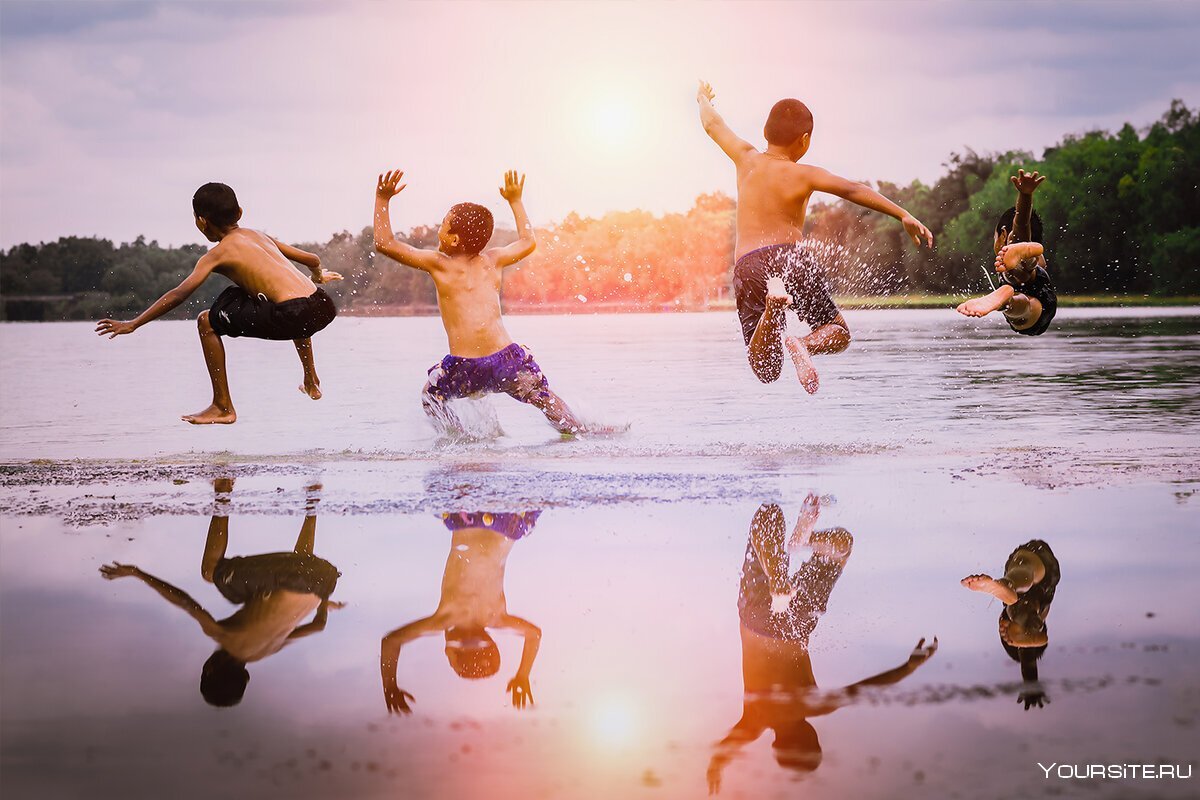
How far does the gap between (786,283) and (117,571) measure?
4.56m

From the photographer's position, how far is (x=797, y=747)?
2967 millimetres

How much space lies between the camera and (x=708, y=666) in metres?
3.55

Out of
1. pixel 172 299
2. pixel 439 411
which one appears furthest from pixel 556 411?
pixel 172 299

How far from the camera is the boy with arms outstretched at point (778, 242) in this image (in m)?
8.18

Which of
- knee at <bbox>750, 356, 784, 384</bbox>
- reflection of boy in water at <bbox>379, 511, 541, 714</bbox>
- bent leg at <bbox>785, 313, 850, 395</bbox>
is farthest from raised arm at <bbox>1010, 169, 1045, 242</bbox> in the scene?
reflection of boy in water at <bbox>379, 511, 541, 714</bbox>

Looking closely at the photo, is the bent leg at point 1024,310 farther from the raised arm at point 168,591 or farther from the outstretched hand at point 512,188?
the raised arm at point 168,591

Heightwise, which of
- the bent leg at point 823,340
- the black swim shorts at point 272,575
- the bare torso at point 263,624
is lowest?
the bare torso at point 263,624

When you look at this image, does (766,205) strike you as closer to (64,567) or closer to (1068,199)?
(64,567)

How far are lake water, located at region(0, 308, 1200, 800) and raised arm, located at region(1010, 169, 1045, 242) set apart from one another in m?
1.26

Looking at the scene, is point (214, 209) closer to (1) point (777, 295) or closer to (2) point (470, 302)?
(2) point (470, 302)

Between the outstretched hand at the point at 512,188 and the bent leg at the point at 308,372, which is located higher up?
the outstretched hand at the point at 512,188

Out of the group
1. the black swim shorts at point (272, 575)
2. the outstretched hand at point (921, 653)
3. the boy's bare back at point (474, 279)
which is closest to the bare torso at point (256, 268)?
the boy's bare back at point (474, 279)

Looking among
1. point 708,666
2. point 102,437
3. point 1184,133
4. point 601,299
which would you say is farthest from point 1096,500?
point 1184,133

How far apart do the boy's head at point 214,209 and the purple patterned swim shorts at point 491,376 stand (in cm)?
157
